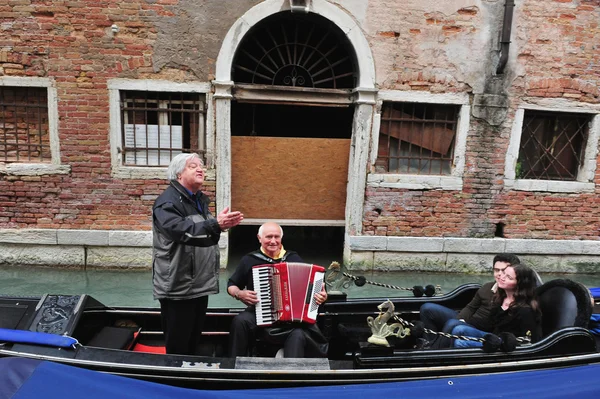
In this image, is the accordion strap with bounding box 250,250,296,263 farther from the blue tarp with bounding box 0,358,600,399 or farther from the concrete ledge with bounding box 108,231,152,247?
the concrete ledge with bounding box 108,231,152,247

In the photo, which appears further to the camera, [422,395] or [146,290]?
[146,290]

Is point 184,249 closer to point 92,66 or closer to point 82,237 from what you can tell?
point 82,237

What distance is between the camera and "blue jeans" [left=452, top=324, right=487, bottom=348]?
8.52 ft

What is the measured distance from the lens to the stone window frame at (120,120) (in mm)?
5105

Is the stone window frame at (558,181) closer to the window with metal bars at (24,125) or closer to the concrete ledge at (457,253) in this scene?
the concrete ledge at (457,253)

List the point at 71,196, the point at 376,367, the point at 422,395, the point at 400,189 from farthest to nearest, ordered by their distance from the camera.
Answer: the point at 400,189 → the point at 71,196 → the point at 376,367 → the point at 422,395

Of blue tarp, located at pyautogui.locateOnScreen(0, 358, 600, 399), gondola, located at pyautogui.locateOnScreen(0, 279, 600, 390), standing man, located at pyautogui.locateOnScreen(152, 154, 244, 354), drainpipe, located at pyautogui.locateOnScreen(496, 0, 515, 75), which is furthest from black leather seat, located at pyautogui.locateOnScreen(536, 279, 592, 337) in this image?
drainpipe, located at pyautogui.locateOnScreen(496, 0, 515, 75)

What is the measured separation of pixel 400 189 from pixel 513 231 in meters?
1.72

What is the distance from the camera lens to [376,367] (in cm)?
233

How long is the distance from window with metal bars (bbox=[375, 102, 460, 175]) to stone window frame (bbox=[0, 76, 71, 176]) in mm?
3991

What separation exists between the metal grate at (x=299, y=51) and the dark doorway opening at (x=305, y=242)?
2466 mm

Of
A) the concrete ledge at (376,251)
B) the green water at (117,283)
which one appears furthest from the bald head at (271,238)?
the concrete ledge at (376,251)

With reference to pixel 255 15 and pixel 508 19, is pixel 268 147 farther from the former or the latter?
pixel 508 19

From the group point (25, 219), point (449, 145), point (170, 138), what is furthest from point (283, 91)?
point (25, 219)
